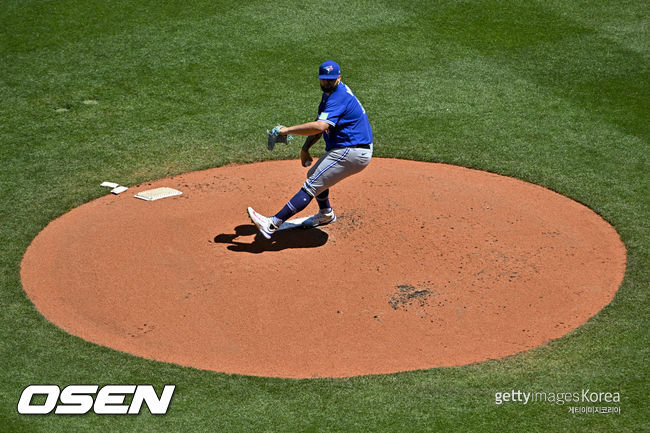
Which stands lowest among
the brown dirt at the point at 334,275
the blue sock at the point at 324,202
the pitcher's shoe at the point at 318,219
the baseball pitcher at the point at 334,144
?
the brown dirt at the point at 334,275

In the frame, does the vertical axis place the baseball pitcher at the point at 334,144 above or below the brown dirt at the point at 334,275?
above

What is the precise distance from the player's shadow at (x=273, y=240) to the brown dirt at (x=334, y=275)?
3cm

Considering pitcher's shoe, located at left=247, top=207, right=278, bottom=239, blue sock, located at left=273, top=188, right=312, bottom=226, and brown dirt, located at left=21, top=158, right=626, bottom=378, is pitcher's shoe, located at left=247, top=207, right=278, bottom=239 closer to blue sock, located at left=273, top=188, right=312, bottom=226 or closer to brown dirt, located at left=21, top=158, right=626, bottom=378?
blue sock, located at left=273, top=188, right=312, bottom=226

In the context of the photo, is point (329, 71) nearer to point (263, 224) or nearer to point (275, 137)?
point (275, 137)

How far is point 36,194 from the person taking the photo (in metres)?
11.2

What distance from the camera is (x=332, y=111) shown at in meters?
9.27

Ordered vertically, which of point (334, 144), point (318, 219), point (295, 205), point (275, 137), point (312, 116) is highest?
point (275, 137)

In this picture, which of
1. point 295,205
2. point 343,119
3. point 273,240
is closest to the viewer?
point 343,119

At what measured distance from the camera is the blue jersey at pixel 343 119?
9.28 m

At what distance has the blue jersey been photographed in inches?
365

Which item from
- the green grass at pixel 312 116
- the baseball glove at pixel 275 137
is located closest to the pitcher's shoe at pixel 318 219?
the baseball glove at pixel 275 137

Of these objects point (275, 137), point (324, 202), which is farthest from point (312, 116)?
point (275, 137)

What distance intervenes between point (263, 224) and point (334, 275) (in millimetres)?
1090

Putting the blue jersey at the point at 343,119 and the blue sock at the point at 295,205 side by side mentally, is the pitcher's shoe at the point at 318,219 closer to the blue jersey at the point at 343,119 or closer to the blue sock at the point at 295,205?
the blue sock at the point at 295,205
